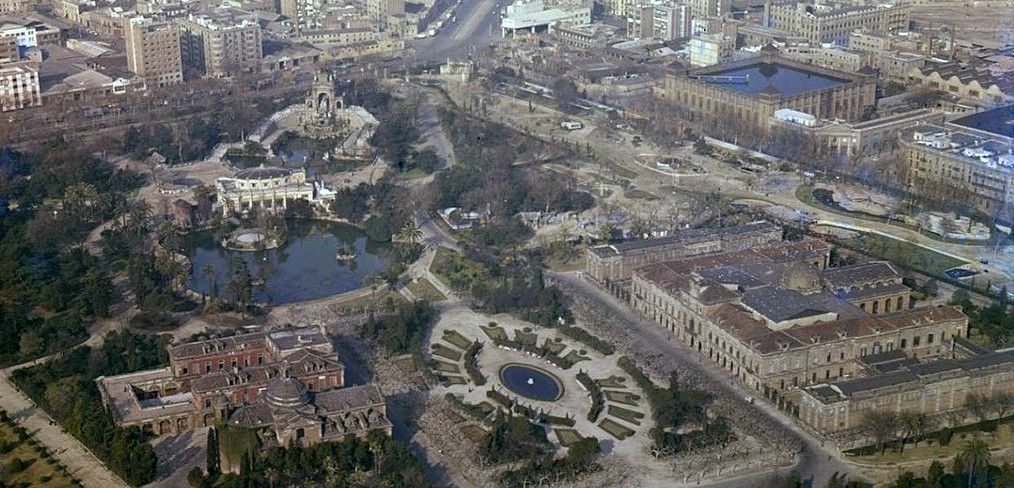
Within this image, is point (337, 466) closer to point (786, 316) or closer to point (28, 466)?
point (28, 466)

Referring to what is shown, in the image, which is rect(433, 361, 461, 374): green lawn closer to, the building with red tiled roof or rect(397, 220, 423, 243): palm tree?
the building with red tiled roof

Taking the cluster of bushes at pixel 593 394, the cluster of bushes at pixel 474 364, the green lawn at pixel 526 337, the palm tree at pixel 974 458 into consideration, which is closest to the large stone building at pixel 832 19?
the green lawn at pixel 526 337

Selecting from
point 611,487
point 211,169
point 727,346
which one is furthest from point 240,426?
point 211,169

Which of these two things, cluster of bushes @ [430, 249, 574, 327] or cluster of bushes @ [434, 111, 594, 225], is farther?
cluster of bushes @ [434, 111, 594, 225]

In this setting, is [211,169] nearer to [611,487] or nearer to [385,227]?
[385,227]

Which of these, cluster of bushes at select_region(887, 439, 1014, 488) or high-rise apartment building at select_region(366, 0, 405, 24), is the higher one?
high-rise apartment building at select_region(366, 0, 405, 24)

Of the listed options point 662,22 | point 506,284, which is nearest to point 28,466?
point 506,284

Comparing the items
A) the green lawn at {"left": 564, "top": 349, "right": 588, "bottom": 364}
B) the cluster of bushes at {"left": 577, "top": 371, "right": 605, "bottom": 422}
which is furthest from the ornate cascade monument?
the cluster of bushes at {"left": 577, "top": 371, "right": 605, "bottom": 422}
